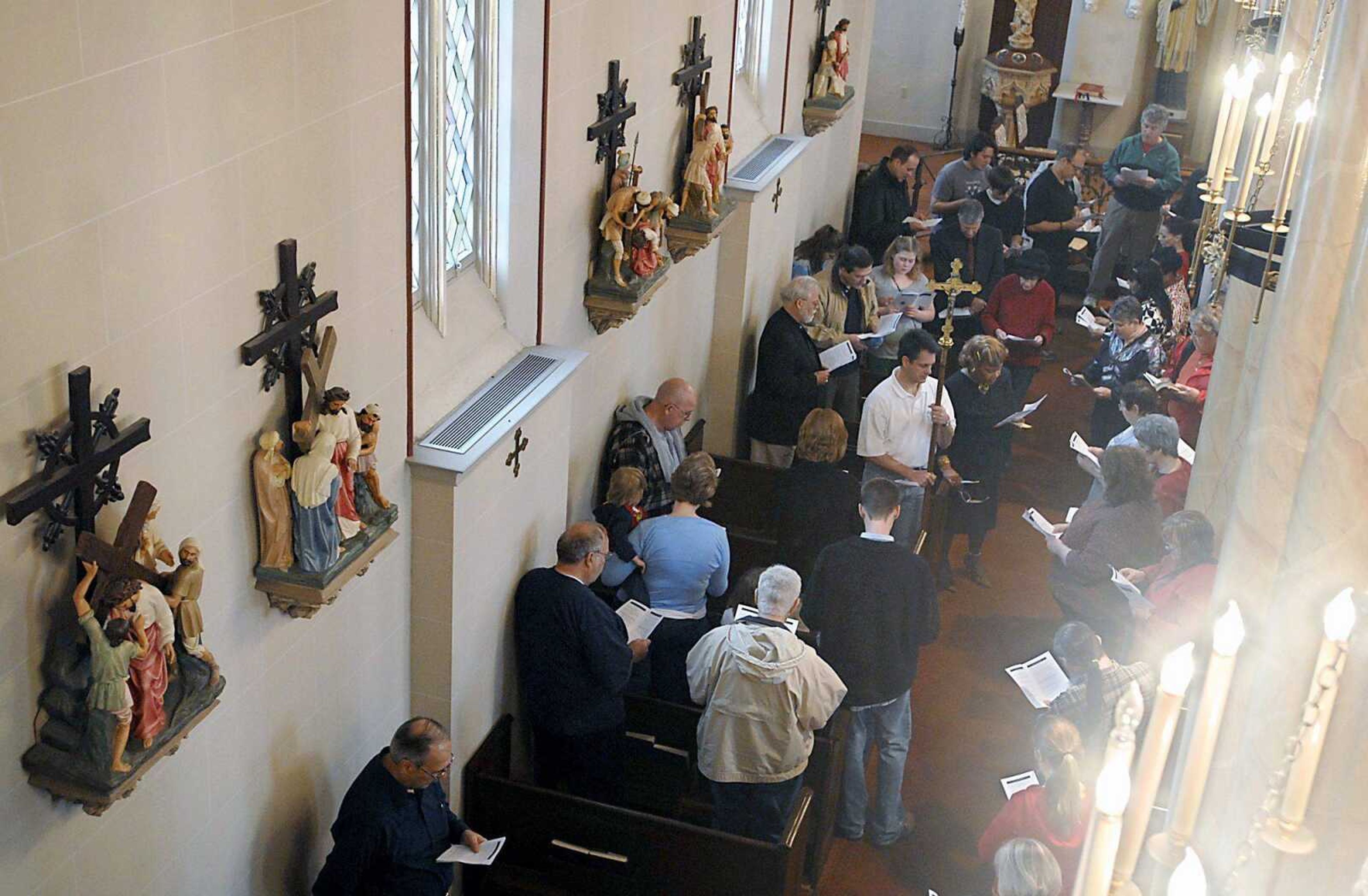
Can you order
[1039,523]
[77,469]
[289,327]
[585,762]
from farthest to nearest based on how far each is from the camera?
[1039,523] → [585,762] → [289,327] → [77,469]

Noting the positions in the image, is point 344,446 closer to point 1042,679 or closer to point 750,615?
point 750,615

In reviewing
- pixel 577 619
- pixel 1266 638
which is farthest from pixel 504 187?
pixel 1266 638

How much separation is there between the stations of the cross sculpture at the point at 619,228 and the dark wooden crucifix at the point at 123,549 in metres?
4.02

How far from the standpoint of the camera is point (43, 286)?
3922 millimetres

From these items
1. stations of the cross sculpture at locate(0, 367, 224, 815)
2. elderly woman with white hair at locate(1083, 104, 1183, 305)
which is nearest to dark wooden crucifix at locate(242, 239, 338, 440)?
A: stations of the cross sculpture at locate(0, 367, 224, 815)

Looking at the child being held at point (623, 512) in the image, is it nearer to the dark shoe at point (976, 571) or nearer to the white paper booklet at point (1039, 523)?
the white paper booklet at point (1039, 523)

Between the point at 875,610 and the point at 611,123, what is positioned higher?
the point at 611,123

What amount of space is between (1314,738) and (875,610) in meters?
4.45

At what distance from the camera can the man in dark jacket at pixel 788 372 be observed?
10.2m

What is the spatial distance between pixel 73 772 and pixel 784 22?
889cm

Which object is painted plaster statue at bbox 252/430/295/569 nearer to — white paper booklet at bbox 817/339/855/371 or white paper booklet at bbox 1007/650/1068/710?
white paper booklet at bbox 1007/650/1068/710

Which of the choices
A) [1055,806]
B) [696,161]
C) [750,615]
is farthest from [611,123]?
[1055,806]

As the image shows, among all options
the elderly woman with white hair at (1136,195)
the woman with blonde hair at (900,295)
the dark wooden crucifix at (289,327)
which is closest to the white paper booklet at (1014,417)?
the woman with blonde hair at (900,295)

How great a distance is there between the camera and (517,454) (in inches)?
269
